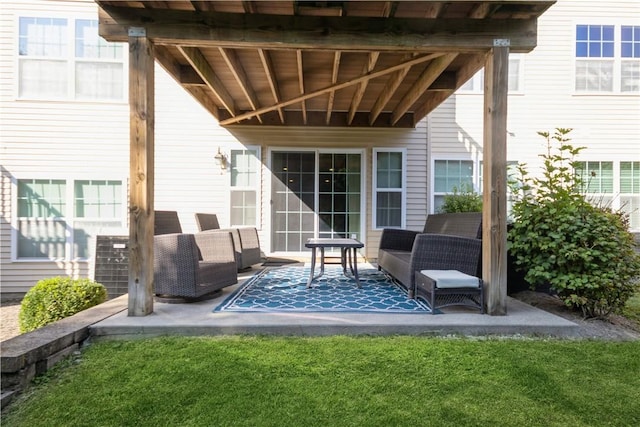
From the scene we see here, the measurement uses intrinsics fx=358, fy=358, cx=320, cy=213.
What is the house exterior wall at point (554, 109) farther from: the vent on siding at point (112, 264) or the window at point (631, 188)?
the vent on siding at point (112, 264)

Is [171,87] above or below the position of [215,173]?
above

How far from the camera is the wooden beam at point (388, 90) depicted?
14.4 feet

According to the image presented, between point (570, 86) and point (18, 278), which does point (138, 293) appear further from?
point (570, 86)

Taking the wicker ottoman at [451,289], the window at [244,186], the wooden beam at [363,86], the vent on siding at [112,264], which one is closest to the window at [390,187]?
the wooden beam at [363,86]

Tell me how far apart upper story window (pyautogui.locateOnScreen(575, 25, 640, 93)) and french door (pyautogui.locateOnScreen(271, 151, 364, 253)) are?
16.0ft

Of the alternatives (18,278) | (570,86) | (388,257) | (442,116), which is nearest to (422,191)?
(442,116)

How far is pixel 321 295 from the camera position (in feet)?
12.7

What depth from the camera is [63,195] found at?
661 centimetres

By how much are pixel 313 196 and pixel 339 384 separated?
15.5 feet

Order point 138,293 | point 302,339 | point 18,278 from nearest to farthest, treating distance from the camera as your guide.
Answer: point 302,339, point 138,293, point 18,278

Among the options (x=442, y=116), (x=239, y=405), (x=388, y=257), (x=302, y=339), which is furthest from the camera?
(x=442, y=116)

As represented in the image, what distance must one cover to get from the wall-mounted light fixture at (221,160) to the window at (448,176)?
399 centimetres

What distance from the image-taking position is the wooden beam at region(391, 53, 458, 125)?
3.91m

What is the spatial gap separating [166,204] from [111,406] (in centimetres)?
514
